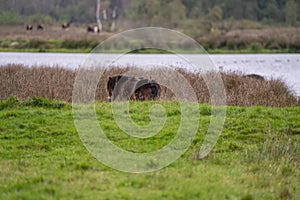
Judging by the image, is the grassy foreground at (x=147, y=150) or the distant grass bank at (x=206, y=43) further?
the distant grass bank at (x=206, y=43)

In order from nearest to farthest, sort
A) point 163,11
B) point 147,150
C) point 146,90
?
point 147,150 → point 146,90 → point 163,11

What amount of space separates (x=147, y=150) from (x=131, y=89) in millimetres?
5504

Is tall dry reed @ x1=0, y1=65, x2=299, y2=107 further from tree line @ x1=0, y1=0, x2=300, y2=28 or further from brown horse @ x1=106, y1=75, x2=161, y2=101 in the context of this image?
tree line @ x1=0, y1=0, x2=300, y2=28

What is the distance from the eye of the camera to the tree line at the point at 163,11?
2749 inches

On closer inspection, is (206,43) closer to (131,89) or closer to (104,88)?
(104,88)

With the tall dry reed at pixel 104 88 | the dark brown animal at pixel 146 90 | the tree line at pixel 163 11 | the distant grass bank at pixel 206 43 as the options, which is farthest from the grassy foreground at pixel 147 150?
the tree line at pixel 163 11

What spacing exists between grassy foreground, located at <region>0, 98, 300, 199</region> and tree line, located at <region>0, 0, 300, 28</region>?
172 feet

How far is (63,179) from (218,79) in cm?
1124

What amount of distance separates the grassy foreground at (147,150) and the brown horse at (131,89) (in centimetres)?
176

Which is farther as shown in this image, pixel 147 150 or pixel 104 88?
pixel 104 88

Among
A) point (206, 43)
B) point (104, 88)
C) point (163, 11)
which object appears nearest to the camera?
point (104, 88)

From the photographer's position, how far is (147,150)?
924cm

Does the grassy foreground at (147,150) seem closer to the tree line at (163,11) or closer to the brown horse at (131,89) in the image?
the brown horse at (131,89)

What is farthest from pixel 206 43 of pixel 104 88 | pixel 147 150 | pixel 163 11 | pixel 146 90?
pixel 147 150
